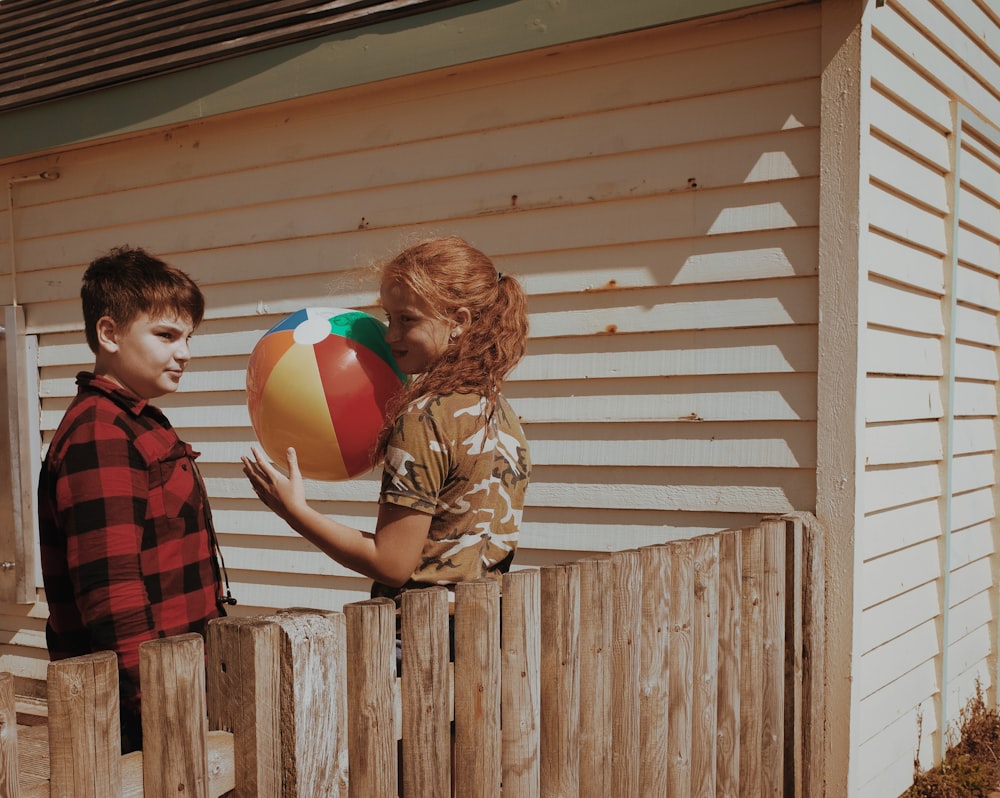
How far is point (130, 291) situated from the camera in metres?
2.62

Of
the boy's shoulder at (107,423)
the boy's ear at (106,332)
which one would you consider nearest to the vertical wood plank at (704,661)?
the boy's shoulder at (107,423)

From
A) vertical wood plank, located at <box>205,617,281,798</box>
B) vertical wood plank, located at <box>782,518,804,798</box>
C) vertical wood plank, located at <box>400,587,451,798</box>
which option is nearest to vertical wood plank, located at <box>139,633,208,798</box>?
vertical wood plank, located at <box>205,617,281,798</box>

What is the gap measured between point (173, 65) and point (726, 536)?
423 cm

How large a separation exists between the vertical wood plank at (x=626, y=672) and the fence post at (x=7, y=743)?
1698 mm

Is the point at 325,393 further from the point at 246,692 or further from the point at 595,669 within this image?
the point at 246,692

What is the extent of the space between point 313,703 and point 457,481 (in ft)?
2.36

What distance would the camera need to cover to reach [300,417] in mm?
2877

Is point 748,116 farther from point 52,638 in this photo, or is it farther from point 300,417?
point 52,638

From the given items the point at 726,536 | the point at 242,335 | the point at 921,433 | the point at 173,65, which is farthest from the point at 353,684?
the point at 173,65

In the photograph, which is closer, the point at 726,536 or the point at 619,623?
the point at 619,623

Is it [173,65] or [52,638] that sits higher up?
[173,65]

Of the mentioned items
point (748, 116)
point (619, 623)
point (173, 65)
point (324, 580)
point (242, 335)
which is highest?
point (173, 65)

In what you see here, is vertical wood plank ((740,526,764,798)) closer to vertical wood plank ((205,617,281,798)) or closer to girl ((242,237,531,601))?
girl ((242,237,531,601))

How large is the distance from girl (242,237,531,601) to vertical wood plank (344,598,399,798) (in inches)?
13.0
